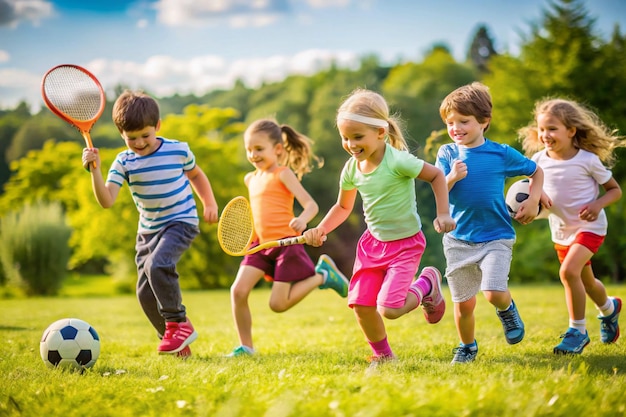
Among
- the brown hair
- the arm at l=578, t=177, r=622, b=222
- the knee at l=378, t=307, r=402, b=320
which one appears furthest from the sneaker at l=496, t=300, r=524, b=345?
the brown hair

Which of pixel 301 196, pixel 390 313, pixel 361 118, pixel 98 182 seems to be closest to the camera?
pixel 390 313

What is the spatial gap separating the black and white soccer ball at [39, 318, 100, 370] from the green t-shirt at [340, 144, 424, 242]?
93.3 inches

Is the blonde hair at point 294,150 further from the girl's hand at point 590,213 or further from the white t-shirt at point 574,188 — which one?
the girl's hand at point 590,213

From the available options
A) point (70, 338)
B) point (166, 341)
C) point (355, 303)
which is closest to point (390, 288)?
point (355, 303)

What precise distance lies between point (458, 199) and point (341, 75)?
37.9 metres

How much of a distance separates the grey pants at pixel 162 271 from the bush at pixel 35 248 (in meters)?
15.4

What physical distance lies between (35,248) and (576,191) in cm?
1800

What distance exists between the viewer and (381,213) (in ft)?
16.7

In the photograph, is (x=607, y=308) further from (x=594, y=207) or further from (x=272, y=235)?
(x=272, y=235)

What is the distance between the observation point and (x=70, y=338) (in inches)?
197

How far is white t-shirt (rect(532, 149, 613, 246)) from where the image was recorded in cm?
585

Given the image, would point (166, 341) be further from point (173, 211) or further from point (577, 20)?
point (577, 20)

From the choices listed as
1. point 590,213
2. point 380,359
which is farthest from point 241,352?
point 590,213

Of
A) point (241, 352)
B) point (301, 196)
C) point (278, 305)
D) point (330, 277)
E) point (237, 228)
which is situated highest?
point (301, 196)
